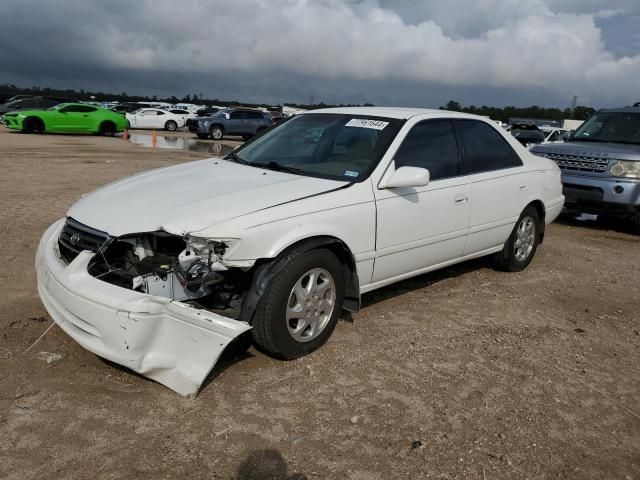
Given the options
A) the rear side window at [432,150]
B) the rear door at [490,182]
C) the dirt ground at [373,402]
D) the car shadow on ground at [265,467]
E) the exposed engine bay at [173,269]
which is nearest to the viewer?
the car shadow on ground at [265,467]

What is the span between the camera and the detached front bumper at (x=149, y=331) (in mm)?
3039

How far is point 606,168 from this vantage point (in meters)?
8.30

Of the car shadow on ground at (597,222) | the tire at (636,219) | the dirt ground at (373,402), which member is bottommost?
the dirt ground at (373,402)

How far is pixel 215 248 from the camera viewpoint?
3297 mm

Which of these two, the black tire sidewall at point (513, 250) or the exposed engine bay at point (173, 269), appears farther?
the black tire sidewall at point (513, 250)

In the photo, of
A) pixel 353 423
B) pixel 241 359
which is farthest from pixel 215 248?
pixel 353 423

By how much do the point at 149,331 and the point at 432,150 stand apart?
270cm

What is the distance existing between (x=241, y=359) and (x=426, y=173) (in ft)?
5.86

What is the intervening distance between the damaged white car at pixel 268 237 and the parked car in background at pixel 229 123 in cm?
2338

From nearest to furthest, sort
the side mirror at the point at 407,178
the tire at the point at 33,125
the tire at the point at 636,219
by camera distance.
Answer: the side mirror at the point at 407,178 → the tire at the point at 636,219 → the tire at the point at 33,125

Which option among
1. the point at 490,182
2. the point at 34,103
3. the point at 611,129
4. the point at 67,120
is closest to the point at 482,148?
the point at 490,182

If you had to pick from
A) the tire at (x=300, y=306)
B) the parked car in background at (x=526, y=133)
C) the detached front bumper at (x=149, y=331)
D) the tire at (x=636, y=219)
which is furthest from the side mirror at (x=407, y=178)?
the parked car in background at (x=526, y=133)

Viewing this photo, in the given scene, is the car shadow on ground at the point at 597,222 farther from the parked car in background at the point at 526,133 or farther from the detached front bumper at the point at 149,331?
the parked car in background at the point at 526,133

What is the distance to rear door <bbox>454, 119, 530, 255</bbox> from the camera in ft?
16.3
